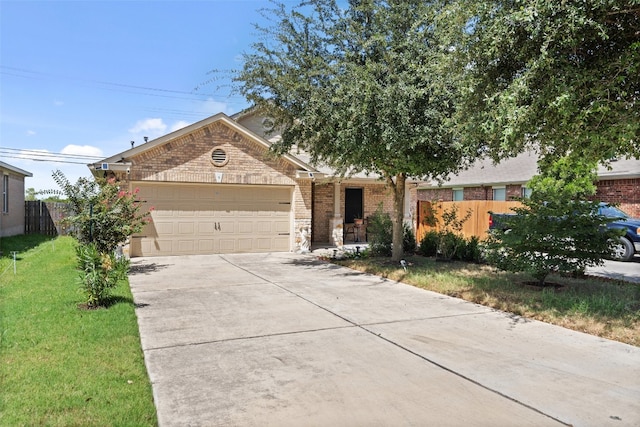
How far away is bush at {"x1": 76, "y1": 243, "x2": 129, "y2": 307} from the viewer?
272 inches

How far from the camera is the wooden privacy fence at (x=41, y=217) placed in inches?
845

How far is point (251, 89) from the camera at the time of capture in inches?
430

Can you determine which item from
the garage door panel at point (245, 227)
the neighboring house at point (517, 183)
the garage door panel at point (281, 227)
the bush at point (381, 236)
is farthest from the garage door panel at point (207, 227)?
the neighboring house at point (517, 183)

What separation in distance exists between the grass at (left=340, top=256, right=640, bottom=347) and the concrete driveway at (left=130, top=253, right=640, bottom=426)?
0.43m

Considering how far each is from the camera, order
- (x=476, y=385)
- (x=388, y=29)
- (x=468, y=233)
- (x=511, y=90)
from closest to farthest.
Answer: (x=476, y=385) → (x=511, y=90) → (x=388, y=29) → (x=468, y=233)

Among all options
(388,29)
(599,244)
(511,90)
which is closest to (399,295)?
(599,244)

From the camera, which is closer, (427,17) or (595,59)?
(595,59)

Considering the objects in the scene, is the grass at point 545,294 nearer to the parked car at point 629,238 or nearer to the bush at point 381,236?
the bush at point 381,236

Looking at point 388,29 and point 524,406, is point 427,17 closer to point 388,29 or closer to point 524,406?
point 388,29

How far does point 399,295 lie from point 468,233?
1123cm

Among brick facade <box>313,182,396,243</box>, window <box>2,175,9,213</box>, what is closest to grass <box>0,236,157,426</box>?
brick facade <box>313,182,396,243</box>

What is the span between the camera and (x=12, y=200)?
62.8ft

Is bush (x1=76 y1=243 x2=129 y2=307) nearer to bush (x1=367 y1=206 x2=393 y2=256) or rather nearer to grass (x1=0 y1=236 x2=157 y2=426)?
grass (x1=0 y1=236 x2=157 y2=426)

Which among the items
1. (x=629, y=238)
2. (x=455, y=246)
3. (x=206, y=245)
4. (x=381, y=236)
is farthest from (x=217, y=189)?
(x=629, y=238)
